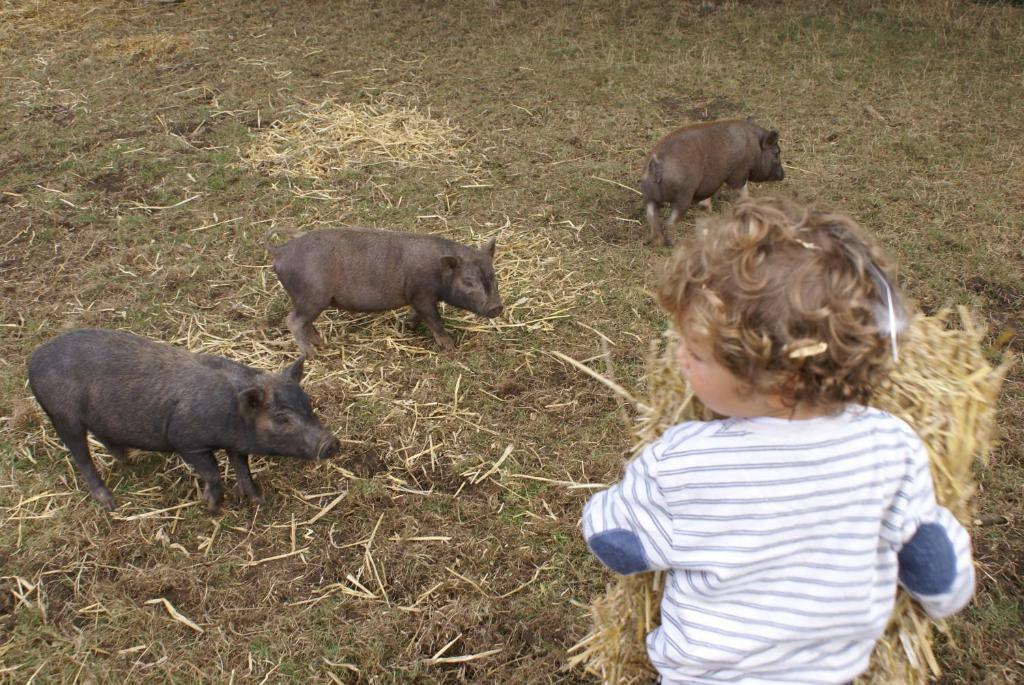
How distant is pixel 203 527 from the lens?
441cm

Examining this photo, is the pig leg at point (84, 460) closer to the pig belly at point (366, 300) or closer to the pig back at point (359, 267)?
the pig back at point (359, 267)

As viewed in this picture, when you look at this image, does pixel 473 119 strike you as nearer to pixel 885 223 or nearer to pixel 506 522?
pixel 885 223

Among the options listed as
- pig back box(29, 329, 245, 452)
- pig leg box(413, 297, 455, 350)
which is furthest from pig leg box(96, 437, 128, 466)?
pig leg box(413, 297, 455, 350)

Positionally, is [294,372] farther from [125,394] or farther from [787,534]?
[787,534]

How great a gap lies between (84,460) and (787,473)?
3.73 metres

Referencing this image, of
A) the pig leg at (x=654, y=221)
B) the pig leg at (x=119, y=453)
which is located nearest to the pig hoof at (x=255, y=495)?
the pig leg at (x=119, y=453)

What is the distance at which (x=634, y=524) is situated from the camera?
222cm

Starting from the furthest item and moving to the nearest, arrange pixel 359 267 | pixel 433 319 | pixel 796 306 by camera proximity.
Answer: pixel 433 319 < pixel 359 267 < pixel 796 306

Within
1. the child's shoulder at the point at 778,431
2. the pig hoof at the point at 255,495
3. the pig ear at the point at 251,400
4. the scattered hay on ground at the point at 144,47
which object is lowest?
the pig hoof at the point at 255,495

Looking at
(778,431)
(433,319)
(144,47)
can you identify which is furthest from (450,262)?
A: (144,47)

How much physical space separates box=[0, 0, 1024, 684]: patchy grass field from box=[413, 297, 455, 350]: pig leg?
6.4 inches

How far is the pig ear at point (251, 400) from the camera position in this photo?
4.21 metres

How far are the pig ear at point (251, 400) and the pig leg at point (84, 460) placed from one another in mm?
866

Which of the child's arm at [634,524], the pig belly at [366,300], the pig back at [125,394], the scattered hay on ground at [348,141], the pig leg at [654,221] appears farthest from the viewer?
the scattered hay on ground at [348,141]
